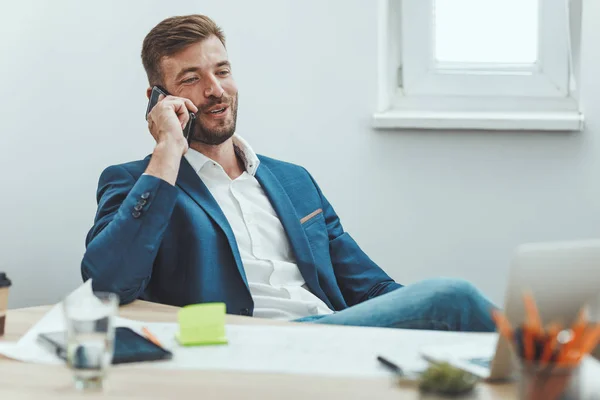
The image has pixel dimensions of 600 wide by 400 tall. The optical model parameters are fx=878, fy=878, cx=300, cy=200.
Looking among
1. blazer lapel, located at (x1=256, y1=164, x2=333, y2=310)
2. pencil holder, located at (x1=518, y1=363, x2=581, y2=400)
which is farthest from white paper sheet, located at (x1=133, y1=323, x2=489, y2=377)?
blazer lapel, located at (x1=256, y1=164, x2=333, y2=310)

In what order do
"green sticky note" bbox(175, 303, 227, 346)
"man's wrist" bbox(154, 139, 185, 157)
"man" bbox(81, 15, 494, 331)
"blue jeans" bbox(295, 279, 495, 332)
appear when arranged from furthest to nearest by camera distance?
"man's wrist" bbox(154, 139, 185, 157)
"man" bbox(81, 15, 494, 331)
"blue jeans" bbox(295, 279, 495, 332)
"green sticky note" bbox(175, 303, 227, 346)

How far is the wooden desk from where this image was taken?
1128 mm

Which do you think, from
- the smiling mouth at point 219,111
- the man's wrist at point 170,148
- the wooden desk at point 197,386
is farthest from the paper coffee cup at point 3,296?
the smiling mouth at point 219,111

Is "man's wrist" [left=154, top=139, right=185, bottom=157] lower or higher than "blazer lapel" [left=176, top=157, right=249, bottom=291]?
higher

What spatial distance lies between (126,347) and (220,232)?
71 centimetres

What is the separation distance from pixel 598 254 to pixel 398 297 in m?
0.59

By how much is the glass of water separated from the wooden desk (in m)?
0.03

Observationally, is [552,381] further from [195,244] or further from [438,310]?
[195,244]

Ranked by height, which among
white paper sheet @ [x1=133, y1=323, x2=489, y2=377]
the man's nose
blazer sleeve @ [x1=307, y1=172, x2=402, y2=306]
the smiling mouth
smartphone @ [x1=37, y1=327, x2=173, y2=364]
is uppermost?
the man's nose

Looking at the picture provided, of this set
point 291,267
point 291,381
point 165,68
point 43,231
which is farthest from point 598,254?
point 43,231

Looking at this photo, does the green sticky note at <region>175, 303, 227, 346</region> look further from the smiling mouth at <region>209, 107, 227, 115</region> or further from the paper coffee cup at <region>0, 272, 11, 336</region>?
the smiling mouth at <region>209, 107, 227, 115</region>

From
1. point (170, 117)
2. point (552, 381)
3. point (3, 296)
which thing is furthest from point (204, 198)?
point (552, 381)

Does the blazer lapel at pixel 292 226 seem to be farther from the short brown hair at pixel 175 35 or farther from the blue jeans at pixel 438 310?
the blue jeans at pixel 438 310

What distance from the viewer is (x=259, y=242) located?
212cm
